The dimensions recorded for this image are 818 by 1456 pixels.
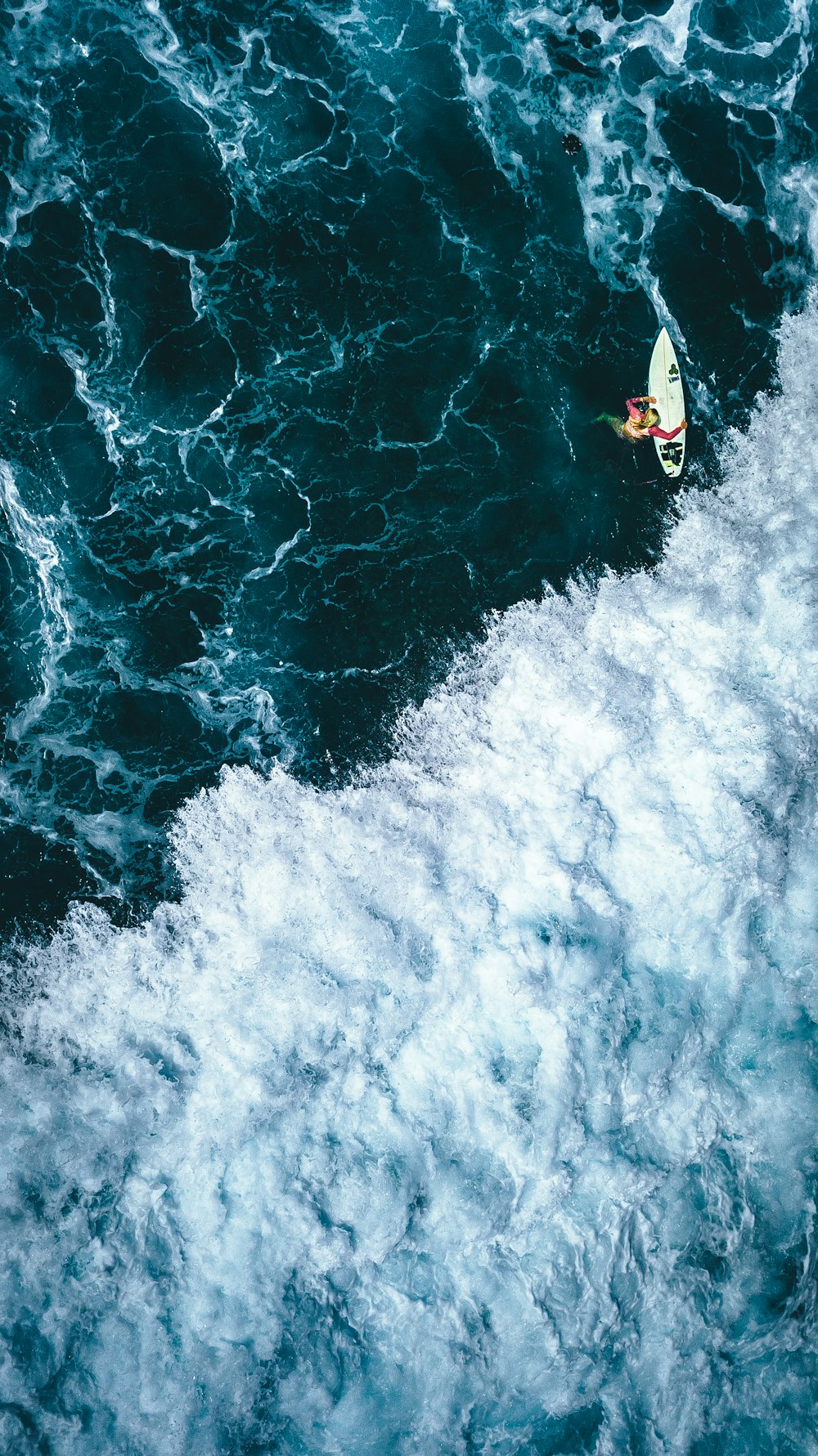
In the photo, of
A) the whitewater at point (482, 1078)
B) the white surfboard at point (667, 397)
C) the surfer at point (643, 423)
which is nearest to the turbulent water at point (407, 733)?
the whitewater at point (482, 1078)

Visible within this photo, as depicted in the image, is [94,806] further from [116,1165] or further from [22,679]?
[116,1165]

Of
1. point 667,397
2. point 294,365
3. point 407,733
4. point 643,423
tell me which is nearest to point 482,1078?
point 407,733

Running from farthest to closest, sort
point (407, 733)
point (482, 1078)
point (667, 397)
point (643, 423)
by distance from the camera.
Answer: point (667, 397) < point (643, 423) < point (407, 733) < point (482, 1078)

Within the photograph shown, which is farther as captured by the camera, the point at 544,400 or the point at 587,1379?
the point at 544,400

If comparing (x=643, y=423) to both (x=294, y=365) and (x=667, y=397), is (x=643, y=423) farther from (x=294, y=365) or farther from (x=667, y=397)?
(x=294, y=365)

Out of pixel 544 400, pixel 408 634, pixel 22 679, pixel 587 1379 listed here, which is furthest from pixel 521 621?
pixel 587 1379

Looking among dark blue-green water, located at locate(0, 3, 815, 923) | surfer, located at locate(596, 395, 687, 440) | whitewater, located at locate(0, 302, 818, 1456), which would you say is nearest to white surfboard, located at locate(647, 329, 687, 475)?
surfer, located at locate(596, 395, 687, 440)

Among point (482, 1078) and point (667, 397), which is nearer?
point (482, 1078)
